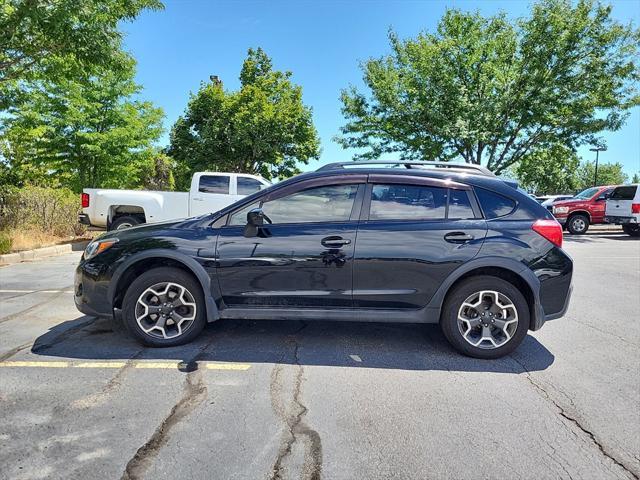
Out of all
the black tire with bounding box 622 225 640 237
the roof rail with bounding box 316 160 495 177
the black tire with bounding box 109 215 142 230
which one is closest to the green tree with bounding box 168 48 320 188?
the black tire with bounding box 109 215 142 230

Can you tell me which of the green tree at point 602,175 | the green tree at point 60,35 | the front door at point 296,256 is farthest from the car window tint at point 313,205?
the green tree at point 602,175

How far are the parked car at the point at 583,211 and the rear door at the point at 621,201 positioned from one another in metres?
0.63

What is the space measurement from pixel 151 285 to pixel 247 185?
844 cm

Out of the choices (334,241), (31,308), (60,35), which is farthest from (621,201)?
(31,308)

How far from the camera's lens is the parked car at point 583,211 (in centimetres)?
1759

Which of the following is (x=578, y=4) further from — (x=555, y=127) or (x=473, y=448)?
(x=473, y=448)

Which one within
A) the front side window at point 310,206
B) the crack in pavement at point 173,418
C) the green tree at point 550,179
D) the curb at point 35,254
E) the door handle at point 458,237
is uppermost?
the green tree at point 550,179

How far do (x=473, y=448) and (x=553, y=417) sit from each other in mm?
799

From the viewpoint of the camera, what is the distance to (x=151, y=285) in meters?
3.99

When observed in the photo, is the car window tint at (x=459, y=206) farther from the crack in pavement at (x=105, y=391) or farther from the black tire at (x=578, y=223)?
the black tire at (x=578, y=223)

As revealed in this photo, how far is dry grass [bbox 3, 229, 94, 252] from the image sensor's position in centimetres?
1058

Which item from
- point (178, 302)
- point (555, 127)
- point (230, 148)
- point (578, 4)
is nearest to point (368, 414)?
point (178, 302)

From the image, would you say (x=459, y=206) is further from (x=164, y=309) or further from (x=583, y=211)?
(x=583, y=211)

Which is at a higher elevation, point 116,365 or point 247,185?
point 247,185
